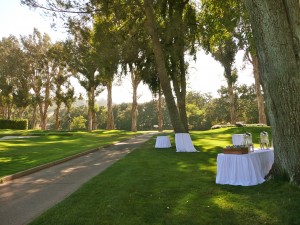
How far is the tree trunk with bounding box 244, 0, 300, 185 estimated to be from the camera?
7.04 m

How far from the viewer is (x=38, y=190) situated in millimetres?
8312

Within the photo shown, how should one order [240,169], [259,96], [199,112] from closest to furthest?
[240,169] → [259,96] → [199,112]

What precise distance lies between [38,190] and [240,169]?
18.0 feet

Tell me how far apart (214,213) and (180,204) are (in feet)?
2.76

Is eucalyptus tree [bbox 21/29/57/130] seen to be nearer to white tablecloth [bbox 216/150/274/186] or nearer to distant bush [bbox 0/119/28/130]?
distant bush [bbox 0/119/28/130]

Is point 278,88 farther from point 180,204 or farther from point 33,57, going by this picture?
point 33,57

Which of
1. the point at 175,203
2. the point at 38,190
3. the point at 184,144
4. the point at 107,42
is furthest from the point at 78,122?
the point at 175,203

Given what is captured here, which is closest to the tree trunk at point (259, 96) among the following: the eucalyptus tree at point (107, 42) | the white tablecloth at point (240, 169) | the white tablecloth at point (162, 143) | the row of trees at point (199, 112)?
the row of trees at point (199, 112)

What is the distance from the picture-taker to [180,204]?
620 cm

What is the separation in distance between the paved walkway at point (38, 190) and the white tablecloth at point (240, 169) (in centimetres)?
404

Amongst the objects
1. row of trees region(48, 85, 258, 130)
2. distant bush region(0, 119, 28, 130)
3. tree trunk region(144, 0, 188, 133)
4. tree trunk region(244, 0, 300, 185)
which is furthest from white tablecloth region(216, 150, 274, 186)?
distant bush region(0, 119, 28, 130)

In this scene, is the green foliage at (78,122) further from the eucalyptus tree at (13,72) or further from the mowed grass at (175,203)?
the mowed grass at (175,203)

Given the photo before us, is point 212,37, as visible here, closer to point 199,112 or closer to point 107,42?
point 107,42

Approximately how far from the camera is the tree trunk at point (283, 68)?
277 inches
